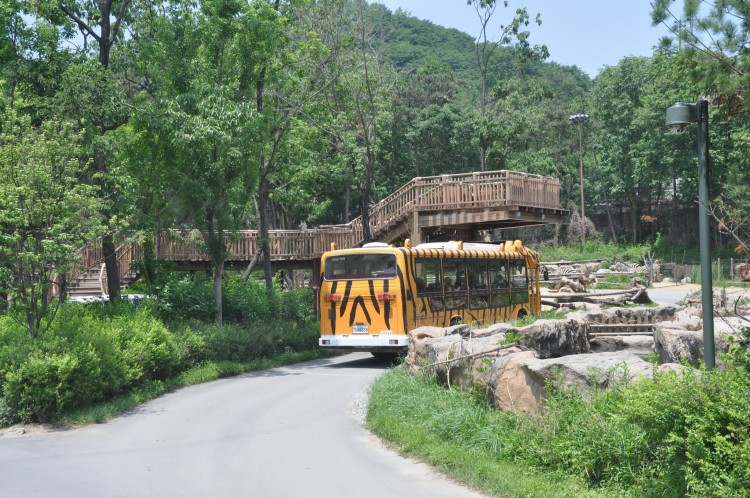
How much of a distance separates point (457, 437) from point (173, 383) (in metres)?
8.10

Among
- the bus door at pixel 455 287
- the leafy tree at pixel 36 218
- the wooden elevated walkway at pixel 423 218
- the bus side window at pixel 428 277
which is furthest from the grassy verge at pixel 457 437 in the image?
the wooden elevated walkway at pixel 423 218

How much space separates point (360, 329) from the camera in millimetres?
18594

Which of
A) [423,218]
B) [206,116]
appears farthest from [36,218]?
[423,218]

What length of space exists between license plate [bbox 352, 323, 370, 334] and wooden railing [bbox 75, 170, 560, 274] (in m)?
8.09

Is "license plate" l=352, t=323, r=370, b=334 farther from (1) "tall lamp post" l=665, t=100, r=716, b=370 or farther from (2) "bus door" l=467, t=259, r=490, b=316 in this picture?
(1) "tall lamp post" l=665, t=100, r=716, b=370

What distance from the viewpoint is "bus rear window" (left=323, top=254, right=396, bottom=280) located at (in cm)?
1825

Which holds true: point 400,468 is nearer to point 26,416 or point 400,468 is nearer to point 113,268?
point 26,416

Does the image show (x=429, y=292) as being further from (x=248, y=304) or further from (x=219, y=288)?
(x=248, y=304)

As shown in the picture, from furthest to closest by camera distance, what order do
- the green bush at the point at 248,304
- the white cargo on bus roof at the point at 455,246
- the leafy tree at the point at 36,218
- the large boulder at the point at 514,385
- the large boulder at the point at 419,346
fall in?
the green bush at the point at 248,304
the white cargo on bus roof at the point at 455,246
the large boulder at the point at 419,346
the leafy tree at the point at 36,218
the large boulder at the point at 514,385

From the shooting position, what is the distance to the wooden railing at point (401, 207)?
1029 inches

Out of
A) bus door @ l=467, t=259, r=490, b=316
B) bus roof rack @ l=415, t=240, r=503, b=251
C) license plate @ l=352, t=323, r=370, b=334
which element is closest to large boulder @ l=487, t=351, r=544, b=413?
license plate @ l=352, t=323, r=370, b=334

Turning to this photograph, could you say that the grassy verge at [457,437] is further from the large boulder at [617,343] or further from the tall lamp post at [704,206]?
the large boulder at [617,343]

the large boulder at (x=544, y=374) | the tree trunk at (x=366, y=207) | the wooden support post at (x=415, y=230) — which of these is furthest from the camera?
the wooden support post at (x=415, y=230)

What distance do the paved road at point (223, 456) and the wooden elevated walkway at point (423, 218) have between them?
13.1 metres
